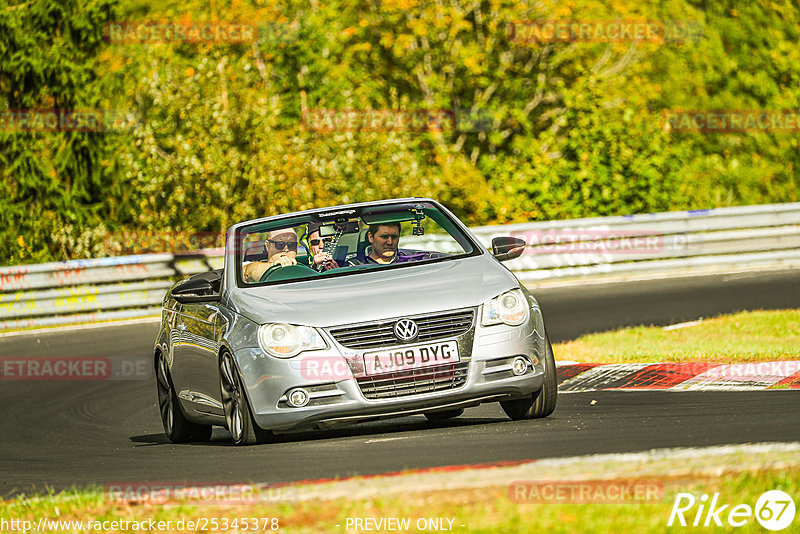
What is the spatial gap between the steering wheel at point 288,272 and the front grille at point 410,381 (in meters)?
1.22

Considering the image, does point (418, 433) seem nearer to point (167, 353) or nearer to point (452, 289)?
point (452, 289)

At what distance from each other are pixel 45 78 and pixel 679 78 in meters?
27.5

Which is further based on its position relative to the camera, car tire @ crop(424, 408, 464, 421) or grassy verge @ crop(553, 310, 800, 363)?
grassy verge @ crop(553, 310, 800, 363)

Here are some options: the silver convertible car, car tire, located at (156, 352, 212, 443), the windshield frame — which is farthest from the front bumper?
car tire, located at (156, 352, 212, 443)

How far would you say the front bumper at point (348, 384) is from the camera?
834cm

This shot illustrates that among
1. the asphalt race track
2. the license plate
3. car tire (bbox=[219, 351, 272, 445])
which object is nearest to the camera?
the asphalt race track

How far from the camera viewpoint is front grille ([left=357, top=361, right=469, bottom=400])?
329 inches

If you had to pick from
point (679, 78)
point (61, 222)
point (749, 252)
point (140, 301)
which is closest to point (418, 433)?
point (140, 301)

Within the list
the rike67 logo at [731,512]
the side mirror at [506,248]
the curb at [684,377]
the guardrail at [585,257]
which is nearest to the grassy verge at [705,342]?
the curb at [684,377]

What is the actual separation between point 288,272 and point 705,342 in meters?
5.79

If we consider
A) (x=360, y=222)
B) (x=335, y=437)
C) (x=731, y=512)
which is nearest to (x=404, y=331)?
(x=335, y=437)

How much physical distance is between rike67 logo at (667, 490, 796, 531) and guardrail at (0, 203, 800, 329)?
15.9m

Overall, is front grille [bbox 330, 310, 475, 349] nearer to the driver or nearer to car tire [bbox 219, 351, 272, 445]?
car tire [bbox 219, 351, 272, 445]

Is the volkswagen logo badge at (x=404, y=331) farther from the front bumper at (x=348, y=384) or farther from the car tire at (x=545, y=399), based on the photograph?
the car tire at (x=545, y=399)
